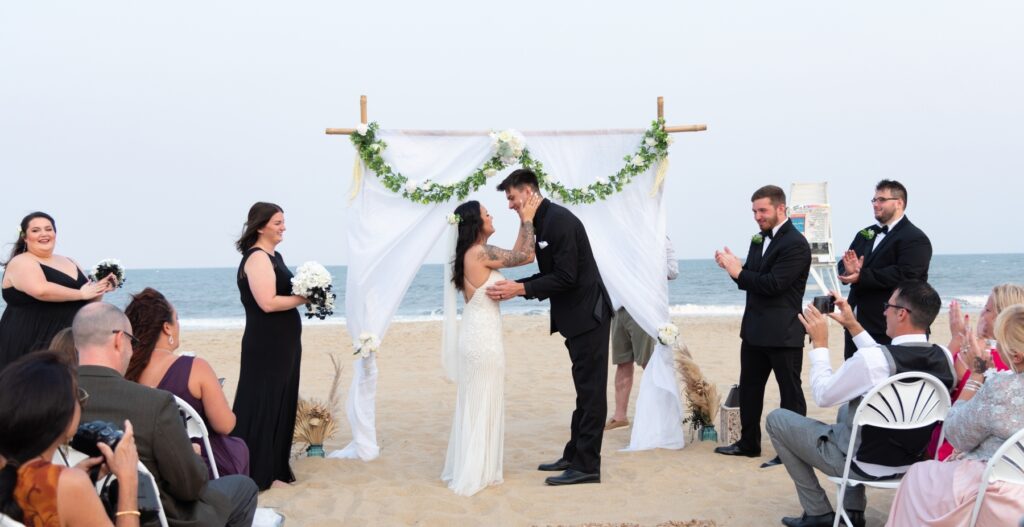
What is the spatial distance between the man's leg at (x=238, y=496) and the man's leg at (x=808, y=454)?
269 cm

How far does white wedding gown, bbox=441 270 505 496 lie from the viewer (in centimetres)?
545

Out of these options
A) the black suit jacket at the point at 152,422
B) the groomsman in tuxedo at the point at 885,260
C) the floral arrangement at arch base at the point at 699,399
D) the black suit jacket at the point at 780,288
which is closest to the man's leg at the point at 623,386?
the floral arrangement at arch base at the point at 699,399

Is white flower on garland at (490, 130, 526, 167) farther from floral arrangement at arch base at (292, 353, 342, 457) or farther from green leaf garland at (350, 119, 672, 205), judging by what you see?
floral arrangement at arch base at (292, 353, 342, 457)

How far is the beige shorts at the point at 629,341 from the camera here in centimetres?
723

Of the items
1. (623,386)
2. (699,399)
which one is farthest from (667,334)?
(623,386)

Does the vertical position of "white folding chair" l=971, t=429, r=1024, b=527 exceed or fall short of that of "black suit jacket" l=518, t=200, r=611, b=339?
it falls short

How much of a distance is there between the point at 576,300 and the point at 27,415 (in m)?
3.78

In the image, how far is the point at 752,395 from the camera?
20.3ft

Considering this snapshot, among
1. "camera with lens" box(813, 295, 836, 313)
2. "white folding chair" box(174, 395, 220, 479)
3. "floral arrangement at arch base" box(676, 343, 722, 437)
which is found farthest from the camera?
"floral arrangement at arch base" box(676, 343, 722, 437)

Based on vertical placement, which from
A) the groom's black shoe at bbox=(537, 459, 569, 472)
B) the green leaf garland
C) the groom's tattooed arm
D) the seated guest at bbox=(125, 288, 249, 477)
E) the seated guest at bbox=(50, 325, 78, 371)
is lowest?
the groom's black shoe at bbox=(537, 459, 569, 472)

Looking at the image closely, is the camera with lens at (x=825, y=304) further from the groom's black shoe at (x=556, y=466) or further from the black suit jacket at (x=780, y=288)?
the groom's black shoe at (x=556, y=466)

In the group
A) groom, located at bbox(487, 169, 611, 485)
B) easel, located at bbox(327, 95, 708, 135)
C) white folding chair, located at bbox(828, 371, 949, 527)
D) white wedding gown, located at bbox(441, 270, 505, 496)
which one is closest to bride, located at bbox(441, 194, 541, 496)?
white wedding gown, located at bbox(441, 270, 505, 496)

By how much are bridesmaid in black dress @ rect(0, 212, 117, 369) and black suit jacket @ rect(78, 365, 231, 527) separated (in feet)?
10.7

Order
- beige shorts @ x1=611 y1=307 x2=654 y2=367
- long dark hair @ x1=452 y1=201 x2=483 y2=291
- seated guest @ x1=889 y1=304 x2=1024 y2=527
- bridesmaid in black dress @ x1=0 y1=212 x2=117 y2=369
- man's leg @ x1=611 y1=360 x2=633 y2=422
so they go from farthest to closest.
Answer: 1. man's leg @ x1=611 y1=360 x2=633 y2=422
2. beige shorts @ x1=611 y1=307 x2=654 y2=367
3. bridesmaid in black dress @ x1=0 y1=212 x2=117 y2=369
4. long dark hair @ x1=452 y1=201 x2=483 y2=291
5. seated guest @ x1=889 y1=304 x2=1024 y2=527
